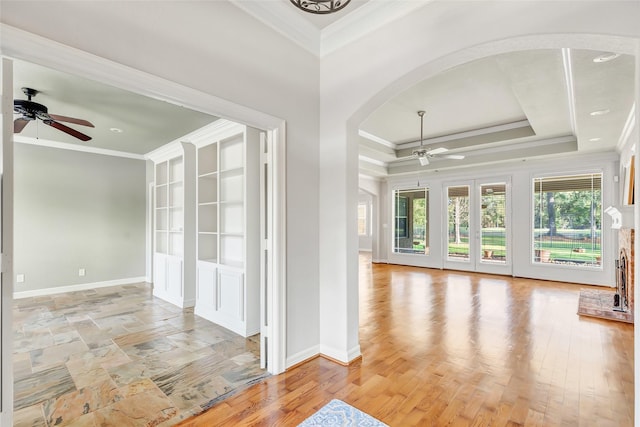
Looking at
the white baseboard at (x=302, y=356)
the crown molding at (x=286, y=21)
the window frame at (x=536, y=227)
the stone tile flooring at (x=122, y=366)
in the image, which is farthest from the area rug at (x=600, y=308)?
the crown molding at (x=286, y=21)

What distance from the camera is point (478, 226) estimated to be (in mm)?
7719

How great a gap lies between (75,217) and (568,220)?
10.6 m

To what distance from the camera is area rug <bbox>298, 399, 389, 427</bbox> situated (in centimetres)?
199

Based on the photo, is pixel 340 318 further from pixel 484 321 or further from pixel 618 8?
pixel 618 8

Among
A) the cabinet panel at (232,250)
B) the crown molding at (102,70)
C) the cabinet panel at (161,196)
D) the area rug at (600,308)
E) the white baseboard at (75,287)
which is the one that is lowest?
the white baseboard at (75,287)

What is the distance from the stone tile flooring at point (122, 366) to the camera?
7.22 feet

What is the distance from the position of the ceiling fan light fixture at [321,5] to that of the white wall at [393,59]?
33.4 inches

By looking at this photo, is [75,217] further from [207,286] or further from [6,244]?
[6,244]

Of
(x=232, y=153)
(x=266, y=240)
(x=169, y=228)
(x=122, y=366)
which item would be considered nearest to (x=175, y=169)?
(x=169, y=228)

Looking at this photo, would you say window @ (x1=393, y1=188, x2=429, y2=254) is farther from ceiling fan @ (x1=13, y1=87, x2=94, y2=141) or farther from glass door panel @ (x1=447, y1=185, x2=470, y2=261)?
ceiling fan @ (x1=13, y1=87, x2=94, y2=141)

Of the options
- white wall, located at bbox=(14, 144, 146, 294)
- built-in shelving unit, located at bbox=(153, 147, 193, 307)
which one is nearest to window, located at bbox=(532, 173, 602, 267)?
built-in shelving unit, located at bbox=(153, 147, 193, 307)

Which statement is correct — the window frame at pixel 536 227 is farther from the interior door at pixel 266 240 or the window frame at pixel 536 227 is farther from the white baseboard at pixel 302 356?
the interior door at pixel 266 240

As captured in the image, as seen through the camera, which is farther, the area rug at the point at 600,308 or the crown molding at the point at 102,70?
the area rug at the point at 600,308

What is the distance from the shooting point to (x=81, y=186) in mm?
6172
